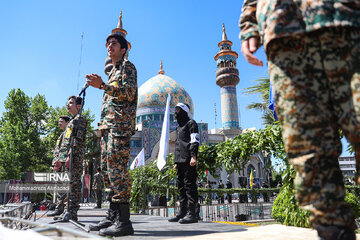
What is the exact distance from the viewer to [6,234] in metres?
1.11

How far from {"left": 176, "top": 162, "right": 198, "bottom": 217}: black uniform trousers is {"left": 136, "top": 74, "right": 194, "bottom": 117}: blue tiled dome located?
30.3 m

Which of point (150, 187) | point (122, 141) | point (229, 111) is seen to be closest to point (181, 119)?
point (122, 141)

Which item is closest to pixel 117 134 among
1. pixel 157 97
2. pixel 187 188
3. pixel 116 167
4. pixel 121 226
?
pixel 116 167

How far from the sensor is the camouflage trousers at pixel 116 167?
8.89 feet

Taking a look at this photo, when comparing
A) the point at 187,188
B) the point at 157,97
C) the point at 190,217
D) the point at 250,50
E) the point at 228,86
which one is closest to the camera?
the point at 250,50

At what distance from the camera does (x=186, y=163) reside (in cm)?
382

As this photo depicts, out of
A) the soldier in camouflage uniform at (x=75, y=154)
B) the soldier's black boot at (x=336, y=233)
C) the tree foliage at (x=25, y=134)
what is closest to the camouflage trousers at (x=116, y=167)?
the soldier in camouflage uniform at (x=75, y=154)

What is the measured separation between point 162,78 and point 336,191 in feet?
129

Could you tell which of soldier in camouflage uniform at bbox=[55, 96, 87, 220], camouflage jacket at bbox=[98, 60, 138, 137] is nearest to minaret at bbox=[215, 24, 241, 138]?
soldier in camouflage uniform at bbox=[55, 96, 87, 220]

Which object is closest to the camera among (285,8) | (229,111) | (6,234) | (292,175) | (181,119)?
(6,234)

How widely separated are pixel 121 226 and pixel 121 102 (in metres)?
1.32

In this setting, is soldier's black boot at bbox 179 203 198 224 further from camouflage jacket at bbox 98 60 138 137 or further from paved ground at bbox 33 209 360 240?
camouflage jacket at bbox 98 60 138 137

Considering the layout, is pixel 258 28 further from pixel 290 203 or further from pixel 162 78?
pixel 162 78

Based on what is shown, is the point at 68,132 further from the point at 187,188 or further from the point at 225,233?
the point at 225,233
